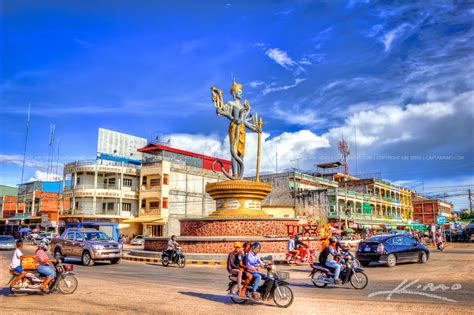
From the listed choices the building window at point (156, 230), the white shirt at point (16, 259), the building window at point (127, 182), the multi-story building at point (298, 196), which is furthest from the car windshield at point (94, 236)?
the building window at point (127, 182)

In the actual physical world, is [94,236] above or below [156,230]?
above

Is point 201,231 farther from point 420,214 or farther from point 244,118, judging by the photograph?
point 420,214

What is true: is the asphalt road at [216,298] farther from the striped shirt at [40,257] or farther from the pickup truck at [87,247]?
the pickup truck at [87,247]

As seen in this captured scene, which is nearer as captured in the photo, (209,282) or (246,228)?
(209,282)

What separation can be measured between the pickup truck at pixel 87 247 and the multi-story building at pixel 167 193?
80.8 feet

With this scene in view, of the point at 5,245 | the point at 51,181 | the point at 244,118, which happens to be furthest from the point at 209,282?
the point at 51,181

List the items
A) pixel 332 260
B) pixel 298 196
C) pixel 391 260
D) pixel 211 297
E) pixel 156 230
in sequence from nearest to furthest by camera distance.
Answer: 1. pixel 211 297
2. pixel 332 260
3. pixel 391 260
4. pixel 156 230
5. pixel 298 196

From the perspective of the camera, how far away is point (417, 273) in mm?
14719

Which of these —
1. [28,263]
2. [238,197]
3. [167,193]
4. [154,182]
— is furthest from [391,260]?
[154,182]

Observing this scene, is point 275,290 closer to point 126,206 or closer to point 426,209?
point 126,206

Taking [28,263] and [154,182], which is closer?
[28,263]

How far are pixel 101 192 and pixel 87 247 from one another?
29061mm

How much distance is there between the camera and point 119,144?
54.2 metres

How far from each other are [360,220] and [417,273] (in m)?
40.0
